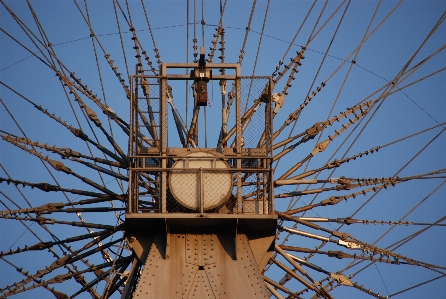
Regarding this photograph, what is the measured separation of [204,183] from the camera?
114 feet

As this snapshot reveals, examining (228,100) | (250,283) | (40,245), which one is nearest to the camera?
(250,283)

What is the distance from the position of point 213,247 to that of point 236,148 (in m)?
2.97

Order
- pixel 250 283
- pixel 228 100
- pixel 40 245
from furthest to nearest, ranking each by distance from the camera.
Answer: pixel 228 100, pixel 40 245, pixel 250 283

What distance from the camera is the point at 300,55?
38938mm

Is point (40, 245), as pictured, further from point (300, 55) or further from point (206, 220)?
point (300, 55)

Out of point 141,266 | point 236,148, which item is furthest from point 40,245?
point 236,148

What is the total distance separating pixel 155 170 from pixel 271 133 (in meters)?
3.55

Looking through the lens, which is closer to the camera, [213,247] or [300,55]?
[213,247]

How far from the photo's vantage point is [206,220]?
34312mm

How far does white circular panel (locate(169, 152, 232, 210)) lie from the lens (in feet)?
113

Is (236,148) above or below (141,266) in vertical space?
above

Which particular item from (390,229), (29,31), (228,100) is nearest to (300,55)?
(228,100)

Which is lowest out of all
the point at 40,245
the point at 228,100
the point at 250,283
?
the point at 250,283

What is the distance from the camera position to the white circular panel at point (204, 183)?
34438 mm
